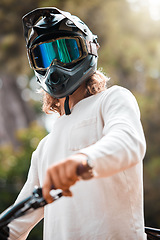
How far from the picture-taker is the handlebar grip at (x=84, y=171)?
4.03 ft

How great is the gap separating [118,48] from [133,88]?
1.20 meters

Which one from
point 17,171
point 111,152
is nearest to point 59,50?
point 111,152

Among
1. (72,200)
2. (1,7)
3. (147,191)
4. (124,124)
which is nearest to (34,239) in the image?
(147,191)

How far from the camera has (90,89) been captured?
209 cm

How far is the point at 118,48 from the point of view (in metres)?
9.23

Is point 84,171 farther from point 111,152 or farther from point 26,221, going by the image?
point 26,221

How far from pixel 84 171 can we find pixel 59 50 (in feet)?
3.13

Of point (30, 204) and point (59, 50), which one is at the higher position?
point (59, 50)

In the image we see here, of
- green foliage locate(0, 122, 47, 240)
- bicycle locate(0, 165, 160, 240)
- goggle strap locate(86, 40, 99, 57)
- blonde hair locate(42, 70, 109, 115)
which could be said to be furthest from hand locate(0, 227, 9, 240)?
Result: green foliage locate(0, 122, 47, 240)

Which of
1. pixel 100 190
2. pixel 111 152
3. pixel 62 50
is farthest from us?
pixel 62 50

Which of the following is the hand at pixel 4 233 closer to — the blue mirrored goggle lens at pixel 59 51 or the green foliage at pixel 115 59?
the blue mirrored goggle lens at pixel 59 51

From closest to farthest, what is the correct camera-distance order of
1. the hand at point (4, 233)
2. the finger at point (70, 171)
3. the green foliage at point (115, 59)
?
the finger at point (70, 171)
the hand at point (4, 233)
the green foliage at point (115, 59)

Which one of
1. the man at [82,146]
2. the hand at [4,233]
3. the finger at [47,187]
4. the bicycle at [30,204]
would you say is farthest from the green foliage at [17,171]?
the finger at [47,187]

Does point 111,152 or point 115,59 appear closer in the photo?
point 111,152
